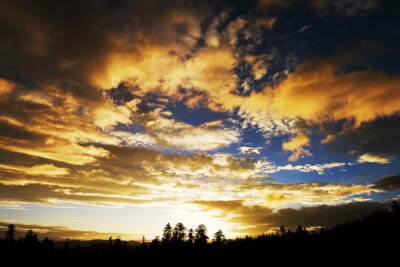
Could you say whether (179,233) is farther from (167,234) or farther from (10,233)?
(10,233)

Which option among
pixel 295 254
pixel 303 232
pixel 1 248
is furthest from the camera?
pixel 303 232

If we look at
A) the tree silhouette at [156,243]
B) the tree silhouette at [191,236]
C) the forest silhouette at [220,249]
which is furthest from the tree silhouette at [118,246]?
the tree silhouette at [191,236]

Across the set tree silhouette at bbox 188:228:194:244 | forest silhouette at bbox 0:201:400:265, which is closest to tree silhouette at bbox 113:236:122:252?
forest silhouette at bbox 0:201:400:265

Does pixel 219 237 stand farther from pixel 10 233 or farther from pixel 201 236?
pixel 10 233

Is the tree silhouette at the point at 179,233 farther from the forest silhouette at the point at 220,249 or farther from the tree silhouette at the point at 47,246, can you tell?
the tree silhouette at the point at 47,246

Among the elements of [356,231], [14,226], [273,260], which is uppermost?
[14,226]

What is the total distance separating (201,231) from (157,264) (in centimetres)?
2266

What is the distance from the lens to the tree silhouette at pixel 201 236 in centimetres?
8859

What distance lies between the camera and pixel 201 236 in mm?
90812

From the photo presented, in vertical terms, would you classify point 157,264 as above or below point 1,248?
below

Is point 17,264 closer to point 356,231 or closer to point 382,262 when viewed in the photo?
point 382,262

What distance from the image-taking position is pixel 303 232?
4525 inches

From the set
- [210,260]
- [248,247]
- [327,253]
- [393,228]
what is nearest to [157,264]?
[210,260]

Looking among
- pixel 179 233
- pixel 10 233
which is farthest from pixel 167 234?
pixel 10 233
